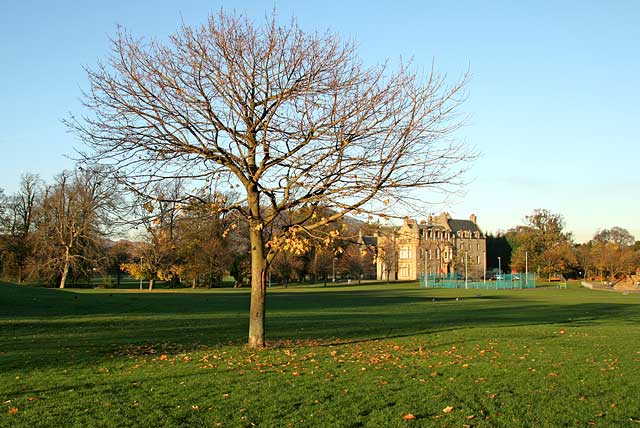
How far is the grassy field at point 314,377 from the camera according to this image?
792 cm

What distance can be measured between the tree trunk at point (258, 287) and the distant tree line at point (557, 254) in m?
83.3

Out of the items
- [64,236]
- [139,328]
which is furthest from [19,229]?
[139,328]

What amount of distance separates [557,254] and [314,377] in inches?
3858

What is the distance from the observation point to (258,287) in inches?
574

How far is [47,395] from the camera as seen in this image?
906cm

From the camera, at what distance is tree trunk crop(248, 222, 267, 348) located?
14.5 metres

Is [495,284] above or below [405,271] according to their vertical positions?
below

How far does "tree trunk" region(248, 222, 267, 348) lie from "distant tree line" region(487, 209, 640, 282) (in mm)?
83302

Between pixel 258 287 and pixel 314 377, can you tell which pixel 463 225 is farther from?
pixel 314 377

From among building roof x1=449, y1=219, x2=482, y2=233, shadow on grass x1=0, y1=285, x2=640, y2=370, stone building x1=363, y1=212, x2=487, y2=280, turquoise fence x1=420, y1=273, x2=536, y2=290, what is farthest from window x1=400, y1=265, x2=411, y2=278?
shadow on grass x1=0, y1=285, x2=640, y2=370

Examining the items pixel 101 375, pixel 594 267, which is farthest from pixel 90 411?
pixel 594 267

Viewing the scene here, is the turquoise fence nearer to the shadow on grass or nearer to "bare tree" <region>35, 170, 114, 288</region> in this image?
"bare tree" <region>35, 170, 114, 288</region>

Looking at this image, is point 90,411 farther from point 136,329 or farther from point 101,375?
point 136,329

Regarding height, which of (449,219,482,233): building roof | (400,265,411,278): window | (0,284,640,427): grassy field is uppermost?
(449,219,482,233): building roof
